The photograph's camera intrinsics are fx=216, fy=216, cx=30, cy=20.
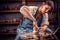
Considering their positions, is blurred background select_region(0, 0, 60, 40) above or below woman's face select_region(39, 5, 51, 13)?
below

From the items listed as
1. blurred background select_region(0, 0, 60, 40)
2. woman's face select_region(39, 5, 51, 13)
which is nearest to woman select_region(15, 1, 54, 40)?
woman's face select_region(39, 5, 51, 13)

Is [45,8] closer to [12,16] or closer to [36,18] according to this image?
[36,18]

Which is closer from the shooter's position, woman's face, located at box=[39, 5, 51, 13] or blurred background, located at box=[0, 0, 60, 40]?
woman's face, located at box=[39, 5, 51, 13]

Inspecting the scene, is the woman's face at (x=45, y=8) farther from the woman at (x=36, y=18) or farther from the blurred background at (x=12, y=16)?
the blurred background at (x=12, y=16)

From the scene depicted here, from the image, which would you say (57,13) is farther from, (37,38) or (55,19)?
(37,38)

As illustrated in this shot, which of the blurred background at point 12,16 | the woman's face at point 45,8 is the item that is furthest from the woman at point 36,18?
the blurred background at point 12,16

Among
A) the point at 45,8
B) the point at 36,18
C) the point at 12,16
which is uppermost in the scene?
the point at 45,8

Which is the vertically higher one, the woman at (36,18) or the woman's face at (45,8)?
the woman's face at (45,8)

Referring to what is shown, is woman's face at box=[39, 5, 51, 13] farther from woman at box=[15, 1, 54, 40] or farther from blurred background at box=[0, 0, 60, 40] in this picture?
blurred background at box=[0, 0, 60, 40]

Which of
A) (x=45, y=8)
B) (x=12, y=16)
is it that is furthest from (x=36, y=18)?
(x=12, y=16)

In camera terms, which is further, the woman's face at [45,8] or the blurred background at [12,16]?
the blurred background at [12,16]

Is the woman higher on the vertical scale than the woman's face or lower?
lower

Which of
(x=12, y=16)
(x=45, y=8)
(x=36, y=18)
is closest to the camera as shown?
(x=45, y=8)

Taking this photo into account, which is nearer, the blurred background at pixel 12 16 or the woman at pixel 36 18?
the woman at pixel 36 18
